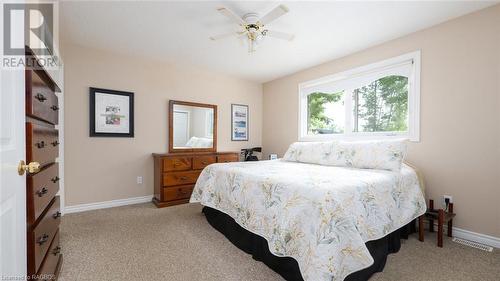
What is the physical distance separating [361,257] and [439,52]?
97.8 inches

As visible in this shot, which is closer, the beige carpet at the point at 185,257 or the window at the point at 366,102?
the beige carpet at the point at 185,257

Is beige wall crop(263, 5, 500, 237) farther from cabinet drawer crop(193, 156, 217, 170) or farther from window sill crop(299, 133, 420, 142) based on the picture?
cabinet drawer crop(193, 156, 217, 170)

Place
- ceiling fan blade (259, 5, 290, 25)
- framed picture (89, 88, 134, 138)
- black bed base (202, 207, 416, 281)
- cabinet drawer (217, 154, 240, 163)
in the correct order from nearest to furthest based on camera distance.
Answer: black bed base (202, 207, 416, 281)
ceiling fan blade (259, 5, 290, 25)
framed picture (89, 88, 134, 138)
cabinet drawer (217, 154, 240, 163)

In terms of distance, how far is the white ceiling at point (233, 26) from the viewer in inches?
86.5

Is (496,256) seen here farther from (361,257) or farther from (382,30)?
(382,30)

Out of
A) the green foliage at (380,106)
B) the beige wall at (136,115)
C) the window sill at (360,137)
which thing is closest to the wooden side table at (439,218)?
the window sill at (360,137)

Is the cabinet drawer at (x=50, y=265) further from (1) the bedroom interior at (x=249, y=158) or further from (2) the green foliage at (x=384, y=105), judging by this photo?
(2) the green foliage at (x=384, y=105)

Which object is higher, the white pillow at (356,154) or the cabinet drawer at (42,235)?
the white pillow at (356,154)

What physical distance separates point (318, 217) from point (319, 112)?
2.89 m

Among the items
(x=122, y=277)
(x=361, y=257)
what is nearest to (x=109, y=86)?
(x=122, y=277)

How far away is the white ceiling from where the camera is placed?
2197 mm

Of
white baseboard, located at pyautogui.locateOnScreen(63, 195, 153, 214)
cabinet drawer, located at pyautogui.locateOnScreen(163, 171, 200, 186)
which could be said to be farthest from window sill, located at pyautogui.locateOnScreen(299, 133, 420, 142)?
white baseboard, located at pyautogui.locateOnScreen(63, 195, 153, 214)

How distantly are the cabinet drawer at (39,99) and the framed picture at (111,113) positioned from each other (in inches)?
73.2

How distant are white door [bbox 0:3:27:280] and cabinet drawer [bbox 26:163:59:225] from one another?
0.10 m
